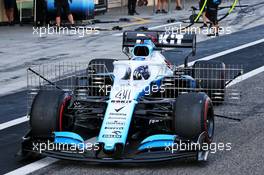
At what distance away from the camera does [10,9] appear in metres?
24.6

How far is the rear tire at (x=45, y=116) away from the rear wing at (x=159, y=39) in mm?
2005

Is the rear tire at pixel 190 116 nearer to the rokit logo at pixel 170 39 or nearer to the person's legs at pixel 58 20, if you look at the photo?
the rokit logo at pixel 170 39

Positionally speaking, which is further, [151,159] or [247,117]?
[247,117]

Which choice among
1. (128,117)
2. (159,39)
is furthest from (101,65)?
(128,117)

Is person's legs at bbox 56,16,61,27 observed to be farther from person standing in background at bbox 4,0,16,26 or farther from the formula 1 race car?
the formula 1 race car

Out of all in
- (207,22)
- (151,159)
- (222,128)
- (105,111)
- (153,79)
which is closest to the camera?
(151,159)

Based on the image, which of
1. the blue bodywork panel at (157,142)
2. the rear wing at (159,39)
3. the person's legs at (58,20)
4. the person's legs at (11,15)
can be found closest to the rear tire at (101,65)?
the rear wing at (159,39)

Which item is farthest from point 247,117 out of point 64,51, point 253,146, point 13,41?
point 13,41

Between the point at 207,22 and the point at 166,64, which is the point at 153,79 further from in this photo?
the point at 207,22

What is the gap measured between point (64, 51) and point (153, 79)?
31.1 feet

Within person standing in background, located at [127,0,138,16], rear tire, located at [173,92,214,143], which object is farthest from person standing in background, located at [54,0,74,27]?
rear tire, located at [173,92,214,143]

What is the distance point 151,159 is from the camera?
8367mm

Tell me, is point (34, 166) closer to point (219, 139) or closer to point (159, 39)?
point (219, 139)

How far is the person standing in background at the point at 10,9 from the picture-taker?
24.5 m
